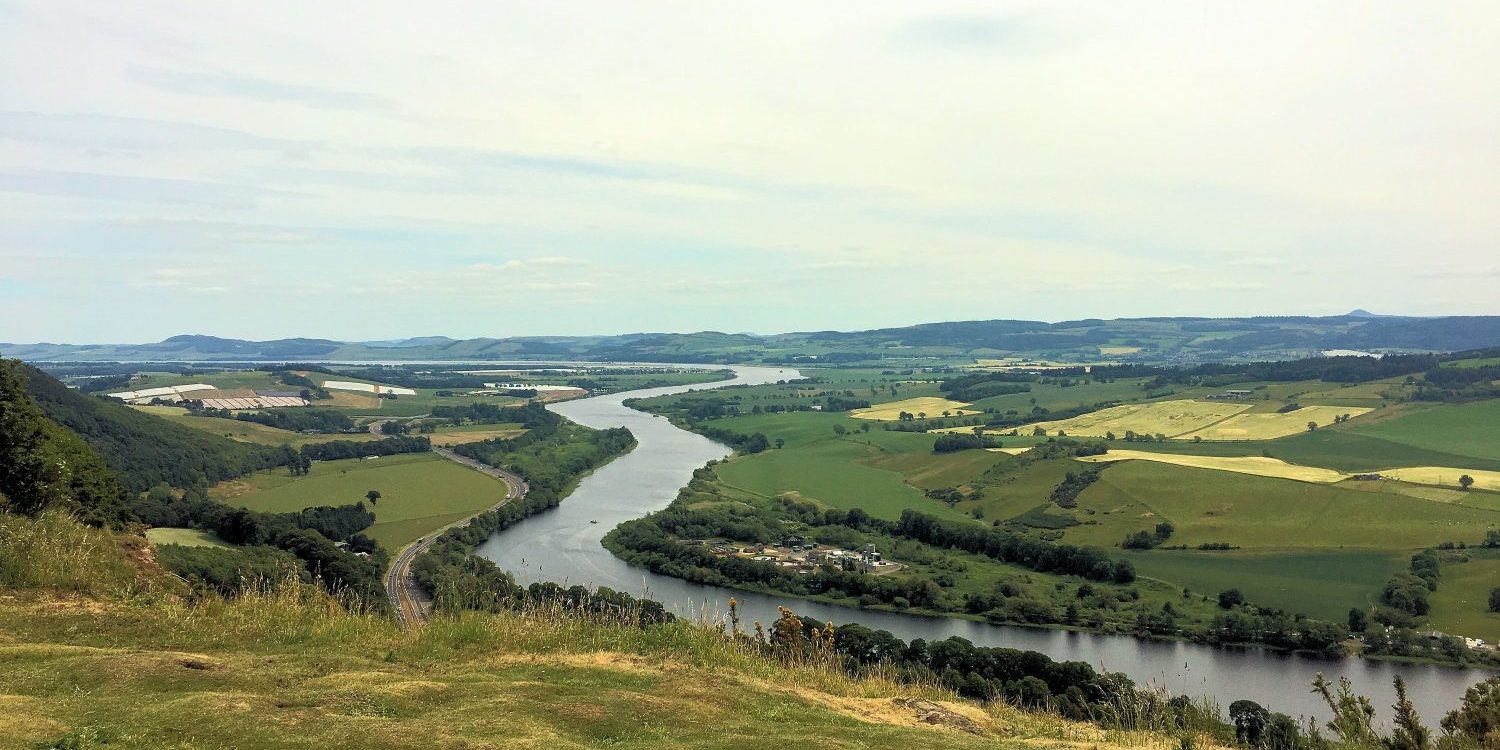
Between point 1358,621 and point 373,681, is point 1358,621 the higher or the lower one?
the lower one

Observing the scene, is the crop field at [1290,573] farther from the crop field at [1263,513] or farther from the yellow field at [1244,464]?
the yellow field at [1244,464]

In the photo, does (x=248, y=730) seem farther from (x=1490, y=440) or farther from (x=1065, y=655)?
(x=1490, y=440)

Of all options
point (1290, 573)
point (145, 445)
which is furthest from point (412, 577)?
point (1290, 573)

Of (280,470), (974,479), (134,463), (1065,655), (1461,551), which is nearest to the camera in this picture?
(1065,655)

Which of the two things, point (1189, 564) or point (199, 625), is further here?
point (1189, 564)

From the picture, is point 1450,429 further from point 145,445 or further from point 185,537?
point 145,445

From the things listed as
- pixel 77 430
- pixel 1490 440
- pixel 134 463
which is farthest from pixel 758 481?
pixel 1490 440

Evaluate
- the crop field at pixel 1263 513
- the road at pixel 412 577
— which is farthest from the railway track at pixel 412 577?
the crop field at pixel 1263 513

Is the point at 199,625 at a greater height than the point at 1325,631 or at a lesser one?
greater

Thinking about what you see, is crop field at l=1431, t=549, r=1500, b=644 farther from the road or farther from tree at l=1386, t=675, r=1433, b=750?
the road
